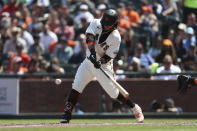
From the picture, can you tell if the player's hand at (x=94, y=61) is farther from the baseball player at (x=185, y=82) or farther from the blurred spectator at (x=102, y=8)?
the blurred spectator at (x=102, y=8)

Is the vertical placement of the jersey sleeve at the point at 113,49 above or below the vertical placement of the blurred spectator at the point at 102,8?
above

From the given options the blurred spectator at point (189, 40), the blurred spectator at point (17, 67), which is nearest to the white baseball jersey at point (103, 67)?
the blurred spectator at point (189, 40)

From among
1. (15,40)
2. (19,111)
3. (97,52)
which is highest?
(97,52)

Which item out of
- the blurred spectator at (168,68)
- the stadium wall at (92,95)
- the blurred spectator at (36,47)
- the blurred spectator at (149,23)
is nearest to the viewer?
the stadium wall at (92,95)

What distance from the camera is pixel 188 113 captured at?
1401 centimetres

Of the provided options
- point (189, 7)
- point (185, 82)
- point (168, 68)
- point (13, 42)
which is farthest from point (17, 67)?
point (185, 82)

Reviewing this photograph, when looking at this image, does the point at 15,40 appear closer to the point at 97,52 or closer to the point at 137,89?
the point at 137,89

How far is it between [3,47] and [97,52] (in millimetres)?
6839

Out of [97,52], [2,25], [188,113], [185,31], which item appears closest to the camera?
[97,52]

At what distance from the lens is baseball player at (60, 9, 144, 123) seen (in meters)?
10.7

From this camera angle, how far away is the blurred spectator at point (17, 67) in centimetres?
1570

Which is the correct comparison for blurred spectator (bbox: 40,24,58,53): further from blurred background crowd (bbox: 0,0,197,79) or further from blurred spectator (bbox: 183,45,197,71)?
blurred spectator (bbox: 183,45,197,71)

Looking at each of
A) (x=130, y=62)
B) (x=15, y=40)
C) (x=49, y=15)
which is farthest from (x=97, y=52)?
(x=49, y=15)

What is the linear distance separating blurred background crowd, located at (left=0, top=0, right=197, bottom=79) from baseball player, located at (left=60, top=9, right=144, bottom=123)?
11.8 ft
